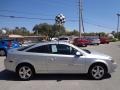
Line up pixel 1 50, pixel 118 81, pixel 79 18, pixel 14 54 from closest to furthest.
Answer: pixel 118 81
pixel 14 54
pixel 1 50
pixel 79 18

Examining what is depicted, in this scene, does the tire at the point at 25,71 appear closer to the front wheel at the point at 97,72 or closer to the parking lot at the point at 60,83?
the parking lot at the point at 60,83

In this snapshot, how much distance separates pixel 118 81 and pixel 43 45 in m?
3.08

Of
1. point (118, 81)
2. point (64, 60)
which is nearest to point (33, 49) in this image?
point (64, 60)

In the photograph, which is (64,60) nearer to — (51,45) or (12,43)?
(51,45)

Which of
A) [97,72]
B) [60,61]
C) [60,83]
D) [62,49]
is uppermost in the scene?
[62,49]

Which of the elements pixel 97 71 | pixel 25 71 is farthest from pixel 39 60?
pixel 97 71

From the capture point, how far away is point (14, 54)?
1034 cm

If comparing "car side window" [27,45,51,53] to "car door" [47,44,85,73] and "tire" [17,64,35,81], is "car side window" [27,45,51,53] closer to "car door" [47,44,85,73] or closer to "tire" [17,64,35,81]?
"car door" [47,44,85,73]

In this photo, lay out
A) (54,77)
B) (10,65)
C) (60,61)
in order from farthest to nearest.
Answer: (54,77), (10,65), (60,61)

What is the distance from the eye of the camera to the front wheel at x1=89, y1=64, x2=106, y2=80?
33.4ft

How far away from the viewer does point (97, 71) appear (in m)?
10.2

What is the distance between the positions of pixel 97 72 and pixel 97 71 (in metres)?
0.04

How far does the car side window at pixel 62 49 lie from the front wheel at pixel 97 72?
95cm

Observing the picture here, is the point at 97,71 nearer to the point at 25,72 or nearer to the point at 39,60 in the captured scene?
the point at 39,60
